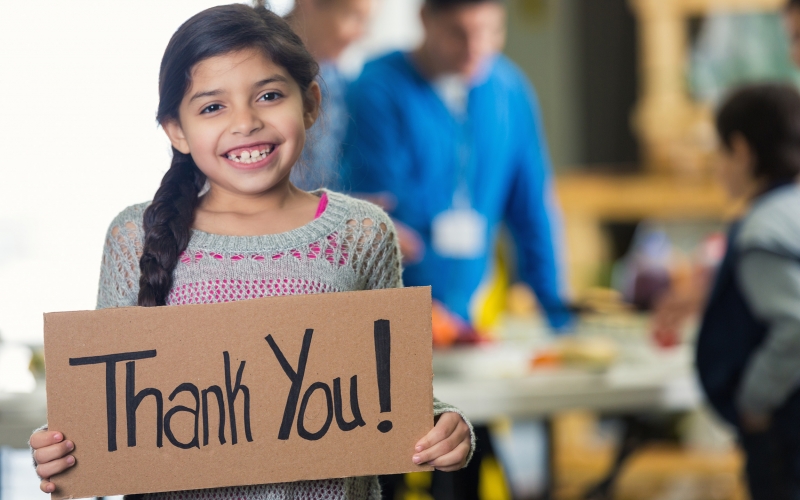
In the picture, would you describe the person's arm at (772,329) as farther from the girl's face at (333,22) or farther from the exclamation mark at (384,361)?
the girl's face at (333,22)

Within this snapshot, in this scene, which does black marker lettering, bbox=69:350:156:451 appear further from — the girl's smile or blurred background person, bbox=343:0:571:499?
blurred background person, bbox=343:0:571:499

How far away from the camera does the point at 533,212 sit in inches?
106

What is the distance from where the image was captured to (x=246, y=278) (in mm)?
951

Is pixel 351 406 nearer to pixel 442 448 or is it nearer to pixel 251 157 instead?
pixel 442 448

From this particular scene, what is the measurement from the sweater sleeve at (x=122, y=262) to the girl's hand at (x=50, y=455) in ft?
0.49

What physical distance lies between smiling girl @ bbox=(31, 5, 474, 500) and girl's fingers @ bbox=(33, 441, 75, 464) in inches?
0.8

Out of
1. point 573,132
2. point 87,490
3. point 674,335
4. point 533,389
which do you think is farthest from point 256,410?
point 573,132

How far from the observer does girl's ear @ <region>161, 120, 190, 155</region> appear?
0.96m

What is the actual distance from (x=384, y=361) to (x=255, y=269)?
0.16m

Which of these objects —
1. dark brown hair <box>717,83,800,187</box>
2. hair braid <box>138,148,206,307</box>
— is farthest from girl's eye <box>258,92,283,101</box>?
dark brown hair <box>717,83,800,187</box>

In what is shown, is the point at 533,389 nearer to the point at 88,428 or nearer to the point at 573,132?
the point at 88,428

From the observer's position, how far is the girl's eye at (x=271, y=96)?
0.94 metres

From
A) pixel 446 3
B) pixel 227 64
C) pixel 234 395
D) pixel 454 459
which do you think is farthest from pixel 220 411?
pixel 446 3

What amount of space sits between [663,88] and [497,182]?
64.6 inches
